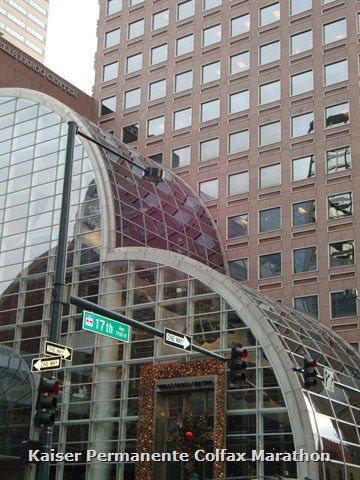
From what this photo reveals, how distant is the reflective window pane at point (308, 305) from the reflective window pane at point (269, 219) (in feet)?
18.4

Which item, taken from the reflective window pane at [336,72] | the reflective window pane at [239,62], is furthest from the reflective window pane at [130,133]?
the reflective window pane at [336,72]

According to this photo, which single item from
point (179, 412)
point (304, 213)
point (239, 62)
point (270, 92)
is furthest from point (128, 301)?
point (239, 62)

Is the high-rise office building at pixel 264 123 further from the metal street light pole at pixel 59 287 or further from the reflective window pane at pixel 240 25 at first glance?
the metal street light pole at pixel 59 287

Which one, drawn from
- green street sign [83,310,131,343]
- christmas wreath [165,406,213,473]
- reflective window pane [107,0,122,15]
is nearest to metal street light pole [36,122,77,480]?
green street sign [83,310,131,343]

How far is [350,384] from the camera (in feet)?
121

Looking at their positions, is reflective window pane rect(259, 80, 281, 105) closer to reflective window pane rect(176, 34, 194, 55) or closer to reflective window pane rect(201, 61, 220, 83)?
reflective window pane rect(201, 61, 220, 83)

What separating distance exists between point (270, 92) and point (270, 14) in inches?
269

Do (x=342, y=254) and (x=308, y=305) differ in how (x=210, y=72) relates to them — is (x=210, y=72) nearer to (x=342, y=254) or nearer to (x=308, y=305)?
(x=342, y=254)

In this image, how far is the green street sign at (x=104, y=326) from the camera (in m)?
20.4

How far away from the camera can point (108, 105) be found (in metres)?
63.2

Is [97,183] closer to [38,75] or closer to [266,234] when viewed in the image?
[266,234]

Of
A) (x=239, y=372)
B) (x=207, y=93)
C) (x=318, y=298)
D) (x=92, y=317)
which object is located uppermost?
(x=207, y=93)

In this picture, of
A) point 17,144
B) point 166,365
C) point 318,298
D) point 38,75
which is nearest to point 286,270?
point 318,298

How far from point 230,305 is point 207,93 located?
88.0 ft
